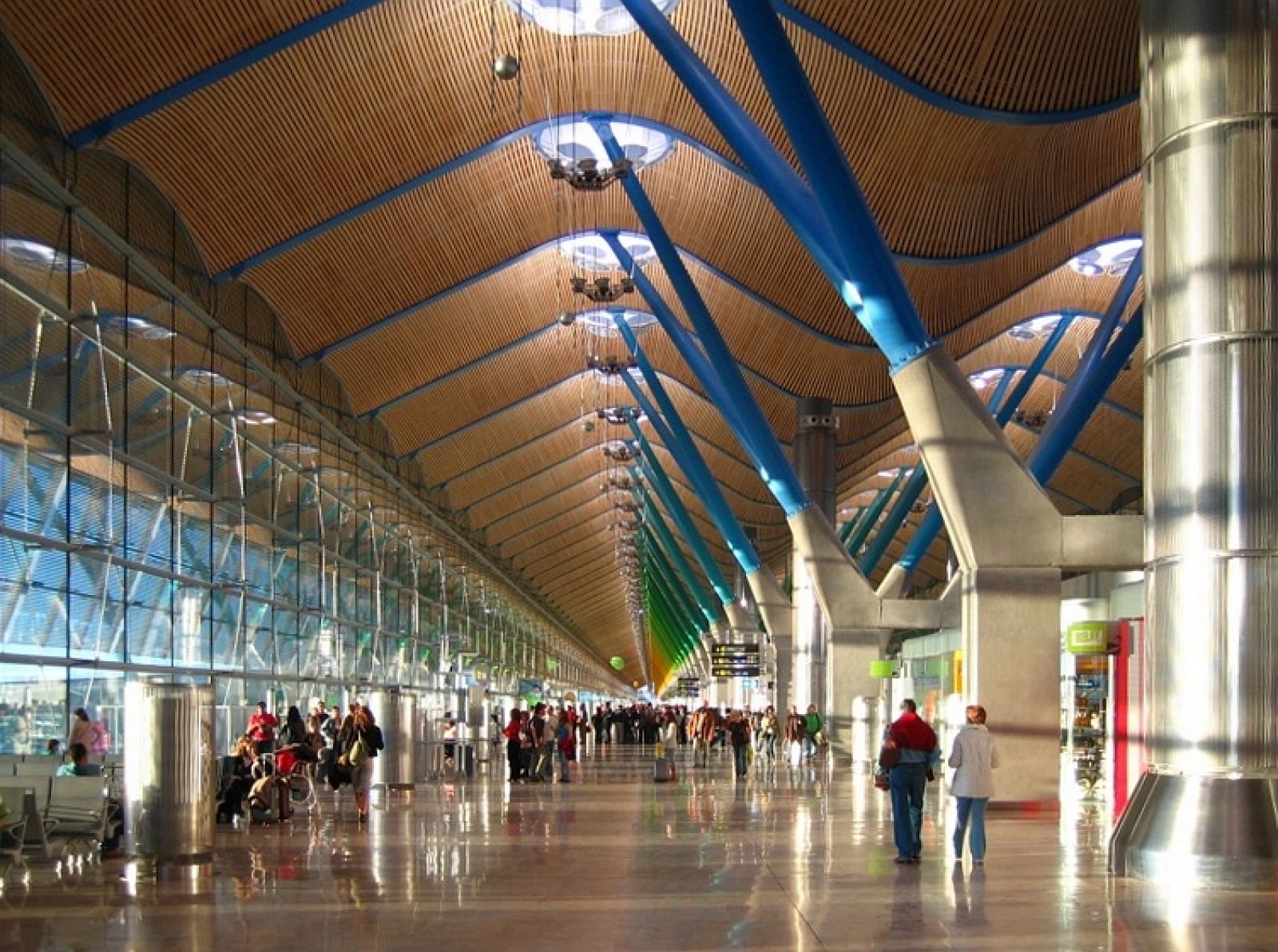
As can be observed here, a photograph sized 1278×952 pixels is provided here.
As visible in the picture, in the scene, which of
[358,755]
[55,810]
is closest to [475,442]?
[358,755]

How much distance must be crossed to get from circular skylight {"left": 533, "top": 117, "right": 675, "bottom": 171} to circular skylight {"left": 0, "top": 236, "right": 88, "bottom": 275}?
35.3 feet

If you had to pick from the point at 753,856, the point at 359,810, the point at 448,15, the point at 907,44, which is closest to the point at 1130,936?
the point at 753,856

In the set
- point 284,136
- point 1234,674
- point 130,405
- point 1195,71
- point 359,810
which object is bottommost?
point 359,810

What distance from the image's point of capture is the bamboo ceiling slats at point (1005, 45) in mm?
22156

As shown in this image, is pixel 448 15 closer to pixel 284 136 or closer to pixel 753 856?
pixel 284 136

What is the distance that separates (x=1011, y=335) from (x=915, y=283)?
43.3 ft

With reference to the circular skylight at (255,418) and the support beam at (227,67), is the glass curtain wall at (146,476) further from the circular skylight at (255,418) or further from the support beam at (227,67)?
the support beam at (227,67)

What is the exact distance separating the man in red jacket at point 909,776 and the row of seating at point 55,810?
680 cm

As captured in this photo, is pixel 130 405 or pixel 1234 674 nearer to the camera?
pixel 1234 674

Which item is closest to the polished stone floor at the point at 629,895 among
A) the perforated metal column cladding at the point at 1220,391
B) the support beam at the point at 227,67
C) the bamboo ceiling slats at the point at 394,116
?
the perforated metal column cladding at the point at 1220,391

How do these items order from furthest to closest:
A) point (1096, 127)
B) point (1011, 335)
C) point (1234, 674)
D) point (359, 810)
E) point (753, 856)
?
point (1011, 335) → point (1096, 127) → point (359, 810) → point (753, 856) → point (1234, 674)

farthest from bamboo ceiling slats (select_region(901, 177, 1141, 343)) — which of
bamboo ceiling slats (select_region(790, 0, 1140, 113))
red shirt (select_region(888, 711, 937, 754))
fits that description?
red shirt (select_region(888, 711, 937, 754))

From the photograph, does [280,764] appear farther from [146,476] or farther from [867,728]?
[867,728]

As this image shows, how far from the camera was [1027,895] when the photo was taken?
12.1m
